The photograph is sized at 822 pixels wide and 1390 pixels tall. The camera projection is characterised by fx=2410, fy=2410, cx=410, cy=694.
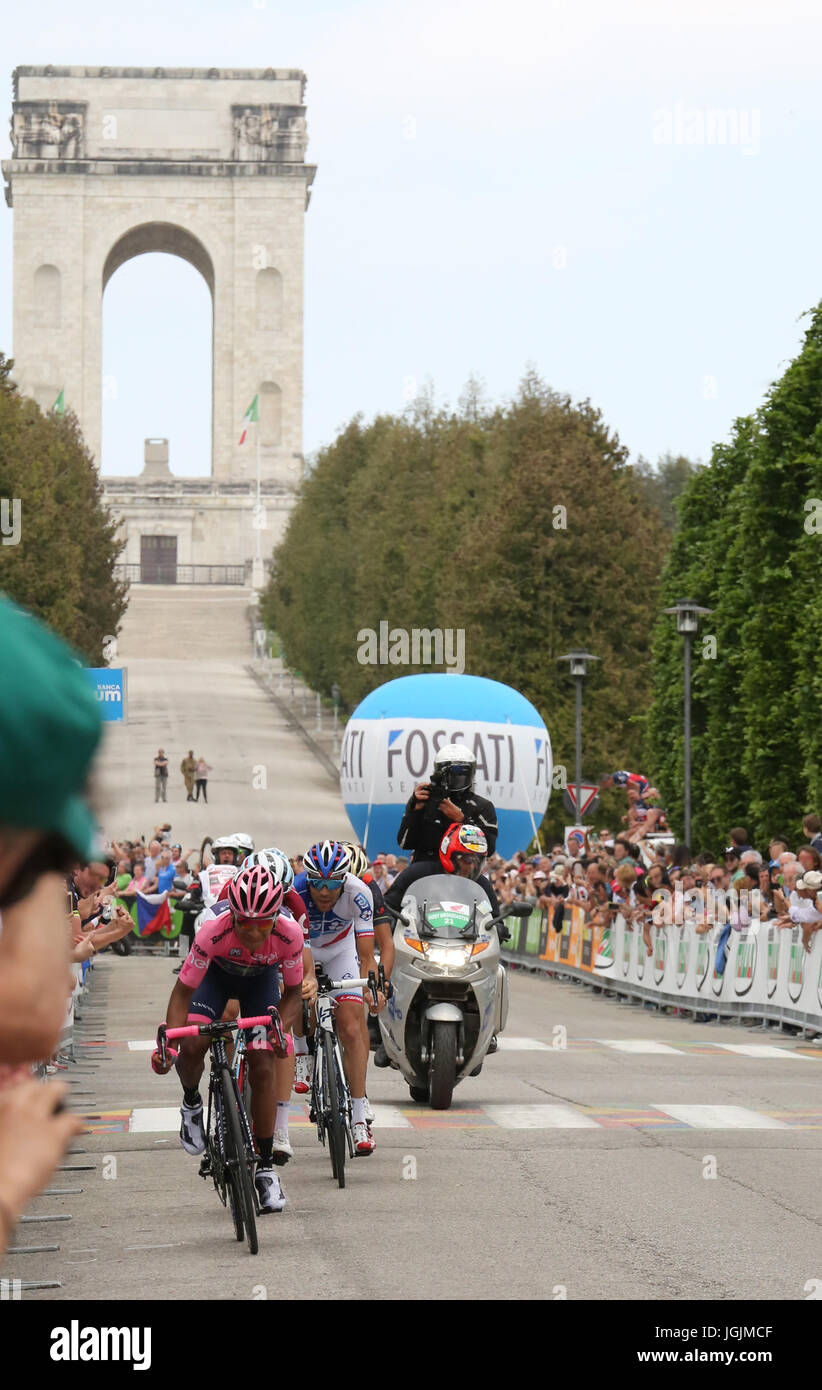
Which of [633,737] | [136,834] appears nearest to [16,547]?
[136,834]

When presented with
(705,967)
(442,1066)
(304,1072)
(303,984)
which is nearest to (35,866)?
(303,984)

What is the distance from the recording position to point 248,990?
10398 millimetres

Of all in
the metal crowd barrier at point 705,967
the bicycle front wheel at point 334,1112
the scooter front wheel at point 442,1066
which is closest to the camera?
the bicycle front wheel at point 334,1112

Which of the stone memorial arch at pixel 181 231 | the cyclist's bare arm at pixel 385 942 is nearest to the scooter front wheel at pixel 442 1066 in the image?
the cyclist's bare arm at pixel 385 942

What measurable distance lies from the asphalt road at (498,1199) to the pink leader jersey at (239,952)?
3.55 feet

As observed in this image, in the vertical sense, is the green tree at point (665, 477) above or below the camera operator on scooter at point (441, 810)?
above

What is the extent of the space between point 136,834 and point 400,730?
2017cm

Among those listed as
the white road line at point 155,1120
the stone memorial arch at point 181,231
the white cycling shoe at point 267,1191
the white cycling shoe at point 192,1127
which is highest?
the stone memorial arch at point 181,231

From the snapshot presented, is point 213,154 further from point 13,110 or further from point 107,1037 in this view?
point 107,1037

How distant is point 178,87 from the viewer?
123250mm

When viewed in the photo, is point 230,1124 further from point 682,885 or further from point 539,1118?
point 682,885

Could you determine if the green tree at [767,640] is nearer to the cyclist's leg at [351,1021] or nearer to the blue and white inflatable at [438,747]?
the blue and white inflatable at [438,747]

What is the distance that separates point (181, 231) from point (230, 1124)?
395 ft

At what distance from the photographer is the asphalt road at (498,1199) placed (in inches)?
341
